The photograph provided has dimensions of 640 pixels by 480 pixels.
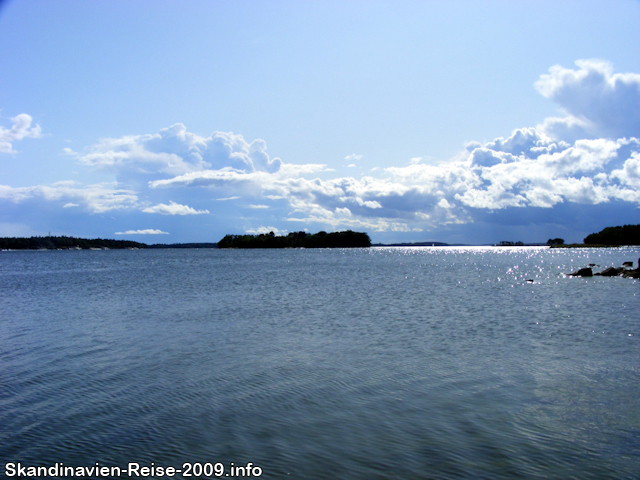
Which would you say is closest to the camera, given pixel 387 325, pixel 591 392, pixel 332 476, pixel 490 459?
pixel 332 476

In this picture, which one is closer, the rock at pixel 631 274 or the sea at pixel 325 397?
the sea at pixel 325 397

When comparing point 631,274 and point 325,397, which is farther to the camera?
point 631,274

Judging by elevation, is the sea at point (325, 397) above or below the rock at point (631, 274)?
below

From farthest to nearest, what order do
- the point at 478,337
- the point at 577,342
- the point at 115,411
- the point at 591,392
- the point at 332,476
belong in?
the point at 478,337, the point at 577,342, the point at 591,392, the point at 115,411, the point at 332,476

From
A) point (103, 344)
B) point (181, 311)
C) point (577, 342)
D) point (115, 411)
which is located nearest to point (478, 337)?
point (577, 342)

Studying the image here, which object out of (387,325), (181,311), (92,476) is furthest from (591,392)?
(181,311)

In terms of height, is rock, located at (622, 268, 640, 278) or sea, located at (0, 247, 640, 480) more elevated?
rock, located at (622, 268, 640, 278)

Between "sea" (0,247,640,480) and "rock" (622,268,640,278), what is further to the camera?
"rock" (622,268,640,278)

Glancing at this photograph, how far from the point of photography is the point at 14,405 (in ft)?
41.5

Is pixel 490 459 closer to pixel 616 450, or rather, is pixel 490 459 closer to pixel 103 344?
pixel 616 450

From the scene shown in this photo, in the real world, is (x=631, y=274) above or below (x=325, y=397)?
above

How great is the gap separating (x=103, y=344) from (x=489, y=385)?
1812 cm

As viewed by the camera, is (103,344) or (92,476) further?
(103,344)

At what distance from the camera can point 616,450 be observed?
9.48m
